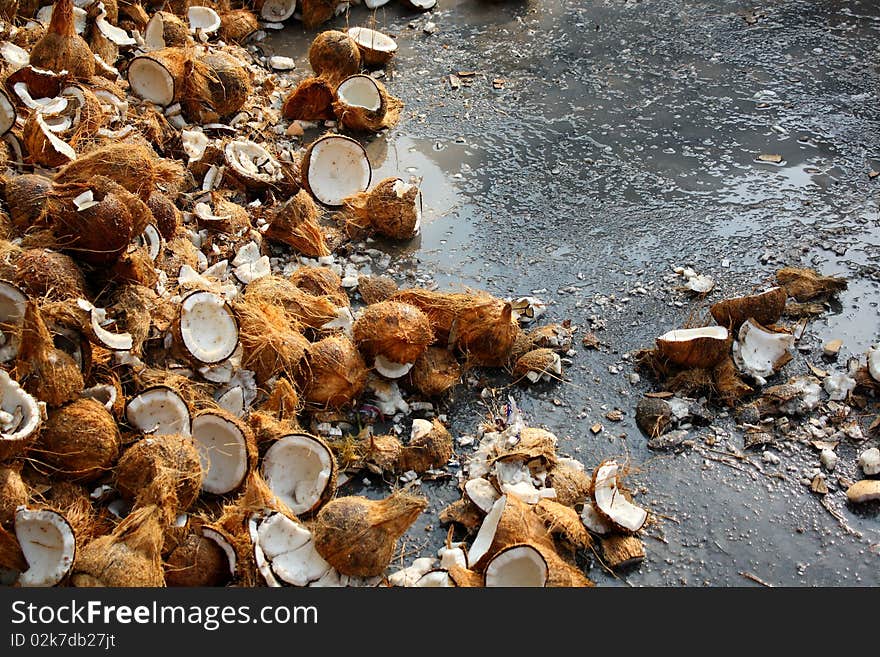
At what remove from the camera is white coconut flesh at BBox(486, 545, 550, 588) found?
3080 millimetres

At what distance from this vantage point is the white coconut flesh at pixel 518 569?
3080 millimetres

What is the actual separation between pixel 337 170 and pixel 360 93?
0.79 meters

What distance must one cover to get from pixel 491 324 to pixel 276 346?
0.97 metres

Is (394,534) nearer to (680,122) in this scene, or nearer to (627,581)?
(627,581)

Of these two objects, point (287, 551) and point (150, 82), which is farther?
point (150, 82)

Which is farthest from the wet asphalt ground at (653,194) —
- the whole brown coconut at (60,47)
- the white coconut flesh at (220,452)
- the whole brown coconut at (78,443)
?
the whole brown coconut at (60,47)

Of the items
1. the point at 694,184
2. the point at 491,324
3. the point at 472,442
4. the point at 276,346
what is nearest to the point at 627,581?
the point at 472,442

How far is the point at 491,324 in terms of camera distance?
13.1 ft

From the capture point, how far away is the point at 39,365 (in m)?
3.22

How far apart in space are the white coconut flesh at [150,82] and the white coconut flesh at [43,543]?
3040 millimetres

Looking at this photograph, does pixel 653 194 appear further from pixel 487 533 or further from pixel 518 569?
pixel 518 569

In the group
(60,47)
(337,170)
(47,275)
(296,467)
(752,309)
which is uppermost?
(60,47)

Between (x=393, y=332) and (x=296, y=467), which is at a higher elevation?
(x=393, y=332)

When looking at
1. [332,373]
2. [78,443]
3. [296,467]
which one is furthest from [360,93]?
[78,443]
